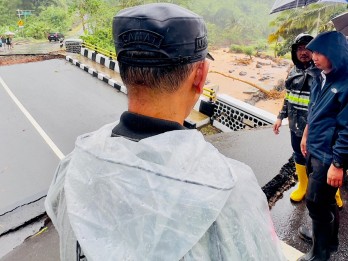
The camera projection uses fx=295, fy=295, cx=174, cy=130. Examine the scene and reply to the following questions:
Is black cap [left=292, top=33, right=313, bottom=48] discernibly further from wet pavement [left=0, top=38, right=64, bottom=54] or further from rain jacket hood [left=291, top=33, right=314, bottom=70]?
wet pavement [left=0, top=38, right=64, bottom=54]

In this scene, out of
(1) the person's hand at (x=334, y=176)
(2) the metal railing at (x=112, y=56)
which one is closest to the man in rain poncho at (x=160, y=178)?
(1) the person's hand at (x=334, y=176)

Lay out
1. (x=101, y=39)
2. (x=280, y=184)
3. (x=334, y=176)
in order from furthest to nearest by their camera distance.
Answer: (x=101, y=39)
(x=280, y=184)
(x=334, y=176)

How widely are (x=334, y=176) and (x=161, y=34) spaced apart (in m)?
1.88

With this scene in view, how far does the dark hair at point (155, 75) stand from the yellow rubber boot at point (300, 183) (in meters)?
2.93

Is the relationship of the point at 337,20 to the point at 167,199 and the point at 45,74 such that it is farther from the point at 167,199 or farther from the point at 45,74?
the point at 45,74

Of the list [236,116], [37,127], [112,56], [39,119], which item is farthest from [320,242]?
[112,56]

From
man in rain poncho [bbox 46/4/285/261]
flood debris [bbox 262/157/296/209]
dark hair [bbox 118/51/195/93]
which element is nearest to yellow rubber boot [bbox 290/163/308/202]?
flood debris [bbox 262/157/296/209]

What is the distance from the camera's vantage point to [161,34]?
2.91 ft

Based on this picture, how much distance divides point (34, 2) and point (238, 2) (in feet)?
144

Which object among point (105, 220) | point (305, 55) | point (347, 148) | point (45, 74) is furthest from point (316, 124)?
point (45, 74)

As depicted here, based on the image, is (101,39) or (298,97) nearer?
(298,97)

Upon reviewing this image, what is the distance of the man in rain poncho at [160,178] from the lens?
80cm

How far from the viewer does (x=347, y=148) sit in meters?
2.12

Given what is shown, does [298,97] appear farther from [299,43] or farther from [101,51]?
[101,51]
